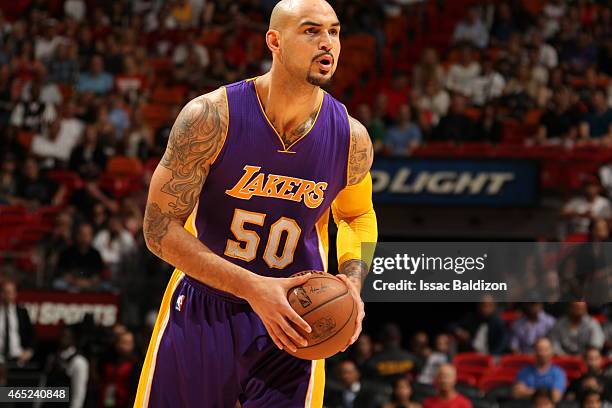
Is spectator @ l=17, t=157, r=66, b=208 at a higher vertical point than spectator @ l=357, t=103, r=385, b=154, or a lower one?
lower

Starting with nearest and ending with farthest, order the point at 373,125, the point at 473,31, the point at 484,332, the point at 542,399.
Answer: the point at 542,399 → the point at 484,332 → the point at 373,125 → the point at 473,31

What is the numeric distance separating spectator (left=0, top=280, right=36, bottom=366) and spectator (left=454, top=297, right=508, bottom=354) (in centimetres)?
416

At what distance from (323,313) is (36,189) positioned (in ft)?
32.2

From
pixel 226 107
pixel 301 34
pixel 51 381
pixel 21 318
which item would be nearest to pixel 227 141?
pixel 226 107

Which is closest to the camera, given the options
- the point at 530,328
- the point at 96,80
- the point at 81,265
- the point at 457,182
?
the point at 530,328

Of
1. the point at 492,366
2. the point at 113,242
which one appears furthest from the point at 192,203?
the point at 113,242

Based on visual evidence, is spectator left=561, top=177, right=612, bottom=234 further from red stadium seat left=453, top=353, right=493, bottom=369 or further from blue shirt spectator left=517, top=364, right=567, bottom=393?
blue shirt spectator left=517, top=364, right=567, bottom=393

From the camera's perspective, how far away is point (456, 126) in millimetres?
13305

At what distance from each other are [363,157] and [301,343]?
907 millimetres

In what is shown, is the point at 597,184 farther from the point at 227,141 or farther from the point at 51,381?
the point at 227,141

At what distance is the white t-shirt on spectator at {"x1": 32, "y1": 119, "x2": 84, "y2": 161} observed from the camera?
1380 cm

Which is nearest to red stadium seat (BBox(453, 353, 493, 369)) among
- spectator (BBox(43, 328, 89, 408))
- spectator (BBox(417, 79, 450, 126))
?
spectator (BBox(43, 328, 89, 408))

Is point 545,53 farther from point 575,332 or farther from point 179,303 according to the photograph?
point 179,303

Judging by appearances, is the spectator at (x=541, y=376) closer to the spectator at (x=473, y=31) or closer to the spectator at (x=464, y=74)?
the spectator at (x=464, y=74)
